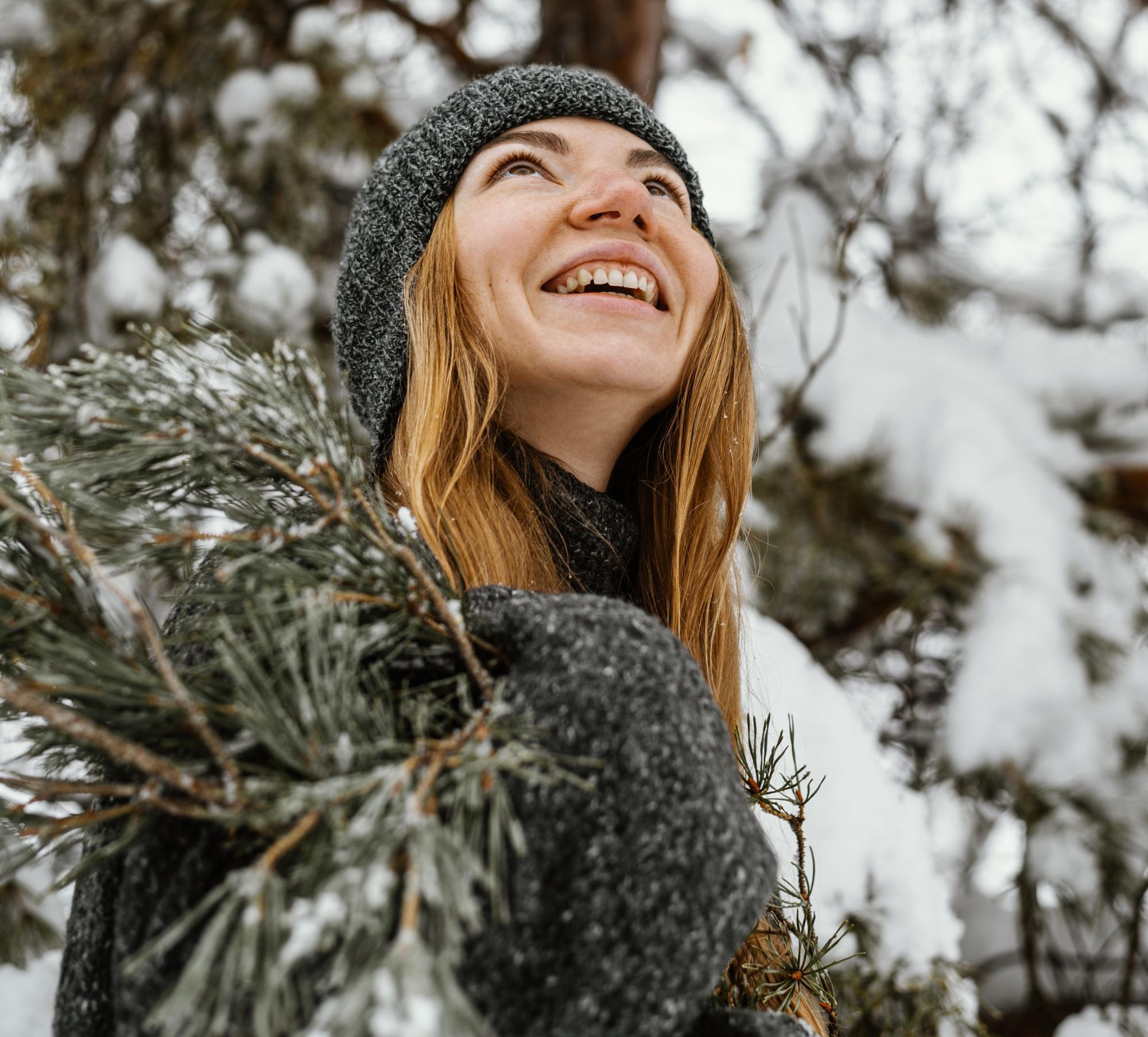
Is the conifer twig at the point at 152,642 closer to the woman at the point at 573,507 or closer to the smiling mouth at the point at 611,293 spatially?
the woman at the point at 573,507

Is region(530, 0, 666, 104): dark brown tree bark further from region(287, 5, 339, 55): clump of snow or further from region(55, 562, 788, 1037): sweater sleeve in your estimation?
region(55, 562, 788, 1037): sweater sleeve

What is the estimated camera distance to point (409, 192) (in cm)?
123

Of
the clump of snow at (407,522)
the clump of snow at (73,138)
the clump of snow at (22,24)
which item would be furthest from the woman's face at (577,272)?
the clump of snow at (22,24)

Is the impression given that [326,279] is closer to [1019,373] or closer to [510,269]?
[510,269]

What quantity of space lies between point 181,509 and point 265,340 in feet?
5.11

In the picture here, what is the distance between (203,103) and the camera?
8.16 ft

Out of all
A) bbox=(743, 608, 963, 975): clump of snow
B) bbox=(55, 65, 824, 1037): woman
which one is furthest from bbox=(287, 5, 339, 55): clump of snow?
bbox=(743, 608, 963, 975): clump of snow

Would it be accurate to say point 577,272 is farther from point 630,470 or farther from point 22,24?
point 22,24

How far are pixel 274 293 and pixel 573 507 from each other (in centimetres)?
137

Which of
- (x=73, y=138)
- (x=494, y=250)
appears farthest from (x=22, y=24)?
(x=494, y=250)

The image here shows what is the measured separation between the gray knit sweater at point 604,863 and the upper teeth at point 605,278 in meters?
0.49

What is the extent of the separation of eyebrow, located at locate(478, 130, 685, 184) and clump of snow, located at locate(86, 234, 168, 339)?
1.22 meters

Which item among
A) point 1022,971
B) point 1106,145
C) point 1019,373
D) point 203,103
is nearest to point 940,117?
point 1106,145

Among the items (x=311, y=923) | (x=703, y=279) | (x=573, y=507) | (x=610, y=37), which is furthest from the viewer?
(x=610, y=37)
